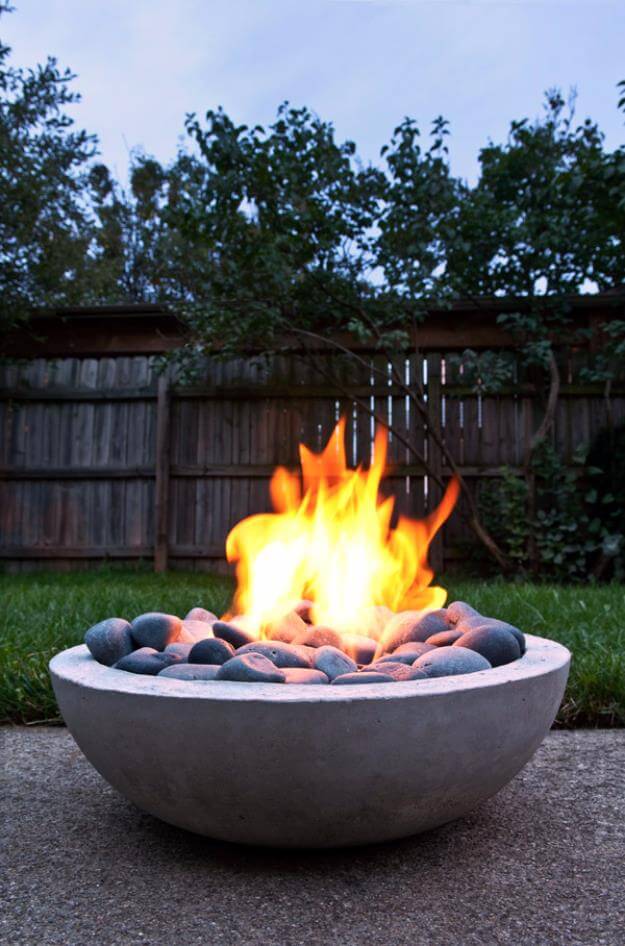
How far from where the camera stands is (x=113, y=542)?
22.2ft

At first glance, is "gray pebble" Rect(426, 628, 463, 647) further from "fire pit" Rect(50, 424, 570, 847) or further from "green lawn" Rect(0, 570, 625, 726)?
"green lawn" Rect(0, 570, 625, 726)

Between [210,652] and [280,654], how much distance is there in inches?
5.6

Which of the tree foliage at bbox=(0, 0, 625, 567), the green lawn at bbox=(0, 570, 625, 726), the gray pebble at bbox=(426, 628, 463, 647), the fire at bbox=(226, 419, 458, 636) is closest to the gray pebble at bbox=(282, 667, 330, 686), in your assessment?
the gray pebble at bbox=(426, 628, 463, 647)

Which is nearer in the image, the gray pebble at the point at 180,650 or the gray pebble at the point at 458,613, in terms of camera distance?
the gray pebble at the point at 180,650

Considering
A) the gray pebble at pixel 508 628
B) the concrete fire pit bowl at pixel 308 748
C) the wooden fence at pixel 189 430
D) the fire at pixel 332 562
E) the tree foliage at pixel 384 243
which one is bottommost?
the concrete fire pit bowl at pixel 308 748

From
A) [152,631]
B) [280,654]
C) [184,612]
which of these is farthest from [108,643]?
[184,612]

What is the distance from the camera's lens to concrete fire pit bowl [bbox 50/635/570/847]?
115cm

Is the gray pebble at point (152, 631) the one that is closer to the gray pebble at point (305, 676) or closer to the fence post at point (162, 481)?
the gray pebble at point (305, 676)

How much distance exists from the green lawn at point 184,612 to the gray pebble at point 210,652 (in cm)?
107

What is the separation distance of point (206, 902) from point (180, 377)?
207 inches

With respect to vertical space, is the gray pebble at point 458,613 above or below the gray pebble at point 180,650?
above

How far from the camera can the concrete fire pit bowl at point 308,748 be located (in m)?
1.15

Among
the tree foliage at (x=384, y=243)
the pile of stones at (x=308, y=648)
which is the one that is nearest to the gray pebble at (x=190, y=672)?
the pile of stones at (x=308, y=648)

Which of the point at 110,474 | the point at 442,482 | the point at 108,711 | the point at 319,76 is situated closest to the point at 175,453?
the point at 110,474
